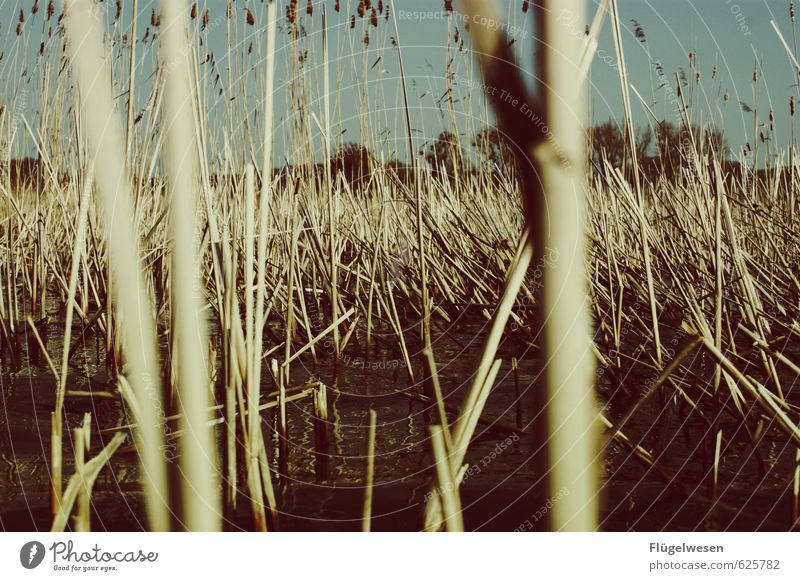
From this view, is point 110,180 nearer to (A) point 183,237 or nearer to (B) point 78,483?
(A) point 183,237

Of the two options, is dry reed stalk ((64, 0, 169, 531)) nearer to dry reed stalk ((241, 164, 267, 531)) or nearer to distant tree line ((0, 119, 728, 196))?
dry reed stalk ((241, 164, 267, 531))

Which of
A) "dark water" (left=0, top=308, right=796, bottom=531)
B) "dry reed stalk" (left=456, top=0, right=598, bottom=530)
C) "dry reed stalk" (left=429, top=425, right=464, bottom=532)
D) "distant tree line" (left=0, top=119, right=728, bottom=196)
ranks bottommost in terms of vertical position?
"dark water" (left=0, top=308, right=796, bottom=531)

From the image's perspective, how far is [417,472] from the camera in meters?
1.03

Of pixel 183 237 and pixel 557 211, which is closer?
pixel 557 211

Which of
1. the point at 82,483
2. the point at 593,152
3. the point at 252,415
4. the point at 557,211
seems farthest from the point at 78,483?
the point at 593,152

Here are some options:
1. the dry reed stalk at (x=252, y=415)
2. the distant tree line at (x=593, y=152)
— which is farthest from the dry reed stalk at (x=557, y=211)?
the distant tree line at (x=593, y=152)

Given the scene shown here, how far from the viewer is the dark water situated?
868 mm

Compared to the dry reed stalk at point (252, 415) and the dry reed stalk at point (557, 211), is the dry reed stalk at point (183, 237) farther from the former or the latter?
the dry reed stalk at point (557, 211)

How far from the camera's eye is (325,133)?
1347 mm

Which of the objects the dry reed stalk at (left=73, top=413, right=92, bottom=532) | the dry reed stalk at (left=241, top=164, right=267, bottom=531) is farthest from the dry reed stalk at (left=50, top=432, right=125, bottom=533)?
the dry reed stalk at (left=241, top=164, right=267, bottom=531)

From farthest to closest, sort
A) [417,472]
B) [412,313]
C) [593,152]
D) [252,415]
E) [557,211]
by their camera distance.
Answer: [412,313] < [593,152] < [417,472] < [252,415] < [557,211]

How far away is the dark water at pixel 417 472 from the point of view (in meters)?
0.87
